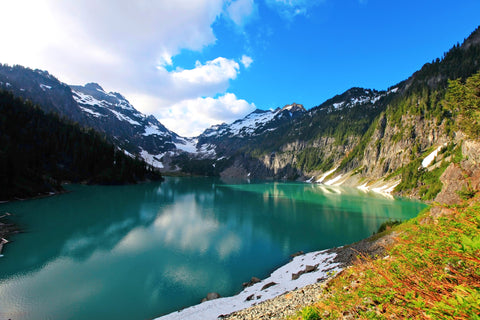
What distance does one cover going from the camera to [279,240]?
29.7 metres

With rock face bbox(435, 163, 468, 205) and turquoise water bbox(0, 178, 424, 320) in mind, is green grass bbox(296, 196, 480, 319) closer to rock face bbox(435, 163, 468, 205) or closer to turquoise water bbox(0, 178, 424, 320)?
turquoise water bbox(0, 178, 424, 320)

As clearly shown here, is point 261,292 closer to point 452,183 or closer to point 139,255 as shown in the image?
point 139,255

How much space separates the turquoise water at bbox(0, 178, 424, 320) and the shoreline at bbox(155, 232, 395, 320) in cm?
184

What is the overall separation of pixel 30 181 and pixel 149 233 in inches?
1989

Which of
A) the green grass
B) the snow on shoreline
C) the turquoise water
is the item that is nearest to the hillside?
the turquoise water

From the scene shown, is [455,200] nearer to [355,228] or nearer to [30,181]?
[355,228]

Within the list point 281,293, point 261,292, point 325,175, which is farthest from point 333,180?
point 281,293

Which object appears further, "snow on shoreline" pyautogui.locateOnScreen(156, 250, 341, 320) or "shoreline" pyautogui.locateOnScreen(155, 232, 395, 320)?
"snow on shoreline" pyautogui.locateOnScreen(156, 250, 341, 320)

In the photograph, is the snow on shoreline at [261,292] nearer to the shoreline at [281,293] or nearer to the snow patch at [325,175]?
the shoreline at [281,293]

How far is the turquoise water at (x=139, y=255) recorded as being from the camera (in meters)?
15.5

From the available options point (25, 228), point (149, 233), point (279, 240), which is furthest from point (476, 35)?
point (25, 228)

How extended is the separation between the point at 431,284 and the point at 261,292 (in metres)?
13.6

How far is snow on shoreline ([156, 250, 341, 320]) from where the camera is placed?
1305 centimetres

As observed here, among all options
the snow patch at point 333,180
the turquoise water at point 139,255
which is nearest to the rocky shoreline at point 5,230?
the turquoise water at point 139,255
